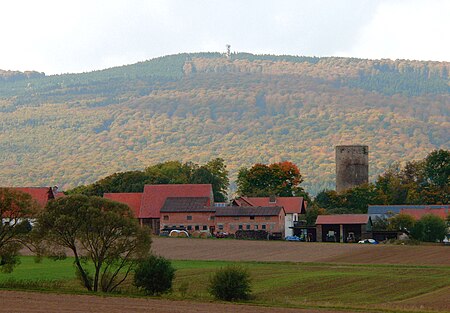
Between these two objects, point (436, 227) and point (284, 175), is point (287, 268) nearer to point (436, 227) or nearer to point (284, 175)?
point (436, 227)


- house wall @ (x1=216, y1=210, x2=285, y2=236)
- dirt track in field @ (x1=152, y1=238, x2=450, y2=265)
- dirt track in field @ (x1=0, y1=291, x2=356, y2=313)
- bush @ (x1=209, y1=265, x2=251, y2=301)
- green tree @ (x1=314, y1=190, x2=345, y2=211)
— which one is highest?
green tree @ (x1=314, y1=190, x2=345, y2=211)

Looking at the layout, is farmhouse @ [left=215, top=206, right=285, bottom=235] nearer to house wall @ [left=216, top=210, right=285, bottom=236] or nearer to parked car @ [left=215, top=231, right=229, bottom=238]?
house wall @ [left=216, top=210, right=285, bottom=236]

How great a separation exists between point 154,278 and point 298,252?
40.0m

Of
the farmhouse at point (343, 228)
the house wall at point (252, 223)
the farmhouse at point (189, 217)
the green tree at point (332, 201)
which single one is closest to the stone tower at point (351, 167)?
the green tree at point (332, 201)

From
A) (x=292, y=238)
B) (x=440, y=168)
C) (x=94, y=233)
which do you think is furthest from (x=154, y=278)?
(x=440, y=168)

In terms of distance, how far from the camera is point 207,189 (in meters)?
122

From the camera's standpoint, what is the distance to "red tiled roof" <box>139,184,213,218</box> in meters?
120

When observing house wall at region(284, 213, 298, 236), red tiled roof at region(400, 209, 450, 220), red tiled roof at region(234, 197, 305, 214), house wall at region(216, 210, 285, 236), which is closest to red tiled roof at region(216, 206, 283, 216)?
house wall at region(216, 210, 285, 236)

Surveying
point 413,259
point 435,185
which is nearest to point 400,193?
point 435,185

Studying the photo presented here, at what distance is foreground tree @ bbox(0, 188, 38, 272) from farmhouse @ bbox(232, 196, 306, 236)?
63977 millimetres

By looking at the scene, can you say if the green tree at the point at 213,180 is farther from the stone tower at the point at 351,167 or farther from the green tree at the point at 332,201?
the stone tower at the point at 351,167

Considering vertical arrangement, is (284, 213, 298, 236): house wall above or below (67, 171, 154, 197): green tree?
below

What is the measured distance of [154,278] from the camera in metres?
50.0

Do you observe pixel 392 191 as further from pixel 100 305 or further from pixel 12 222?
pixel 100 305
